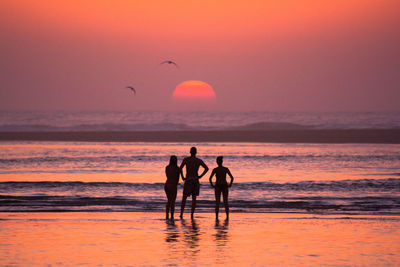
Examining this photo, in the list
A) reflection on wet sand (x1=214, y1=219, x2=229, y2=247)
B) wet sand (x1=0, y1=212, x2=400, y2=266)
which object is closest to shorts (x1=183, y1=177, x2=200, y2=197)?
wet sand (x1=0, y1=212, x2=400, y2=266)

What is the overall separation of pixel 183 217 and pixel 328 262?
305 inches

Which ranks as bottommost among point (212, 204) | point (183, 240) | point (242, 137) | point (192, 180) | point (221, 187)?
point (183, 240)

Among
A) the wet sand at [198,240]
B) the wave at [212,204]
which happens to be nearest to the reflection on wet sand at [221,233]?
the wet sand at [198,240]

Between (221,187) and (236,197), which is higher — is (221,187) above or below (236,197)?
above

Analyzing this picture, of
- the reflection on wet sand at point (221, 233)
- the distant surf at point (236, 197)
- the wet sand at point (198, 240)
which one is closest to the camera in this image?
the wet sand at point (198, 240)

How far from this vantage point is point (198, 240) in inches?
550

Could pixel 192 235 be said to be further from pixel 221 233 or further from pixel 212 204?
pixel 212 204

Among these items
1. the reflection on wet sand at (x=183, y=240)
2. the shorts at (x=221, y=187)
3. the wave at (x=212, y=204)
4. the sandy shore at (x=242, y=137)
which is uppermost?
the sandy shore at (x=242, y=137)

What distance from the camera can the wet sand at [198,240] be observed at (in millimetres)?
A: 11703

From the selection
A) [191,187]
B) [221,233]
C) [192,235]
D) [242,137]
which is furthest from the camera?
[242,137]

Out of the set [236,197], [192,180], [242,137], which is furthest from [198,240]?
[242,137]

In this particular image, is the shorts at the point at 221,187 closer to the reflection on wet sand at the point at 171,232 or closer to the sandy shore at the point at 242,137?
the reflection on wet sand at the point at 171,232

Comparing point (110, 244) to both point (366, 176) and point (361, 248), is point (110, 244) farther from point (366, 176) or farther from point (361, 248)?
point (366, 176)

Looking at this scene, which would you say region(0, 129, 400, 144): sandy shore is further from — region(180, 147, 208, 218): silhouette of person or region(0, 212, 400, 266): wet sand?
region(0, 212, 400, 266): wet sand
